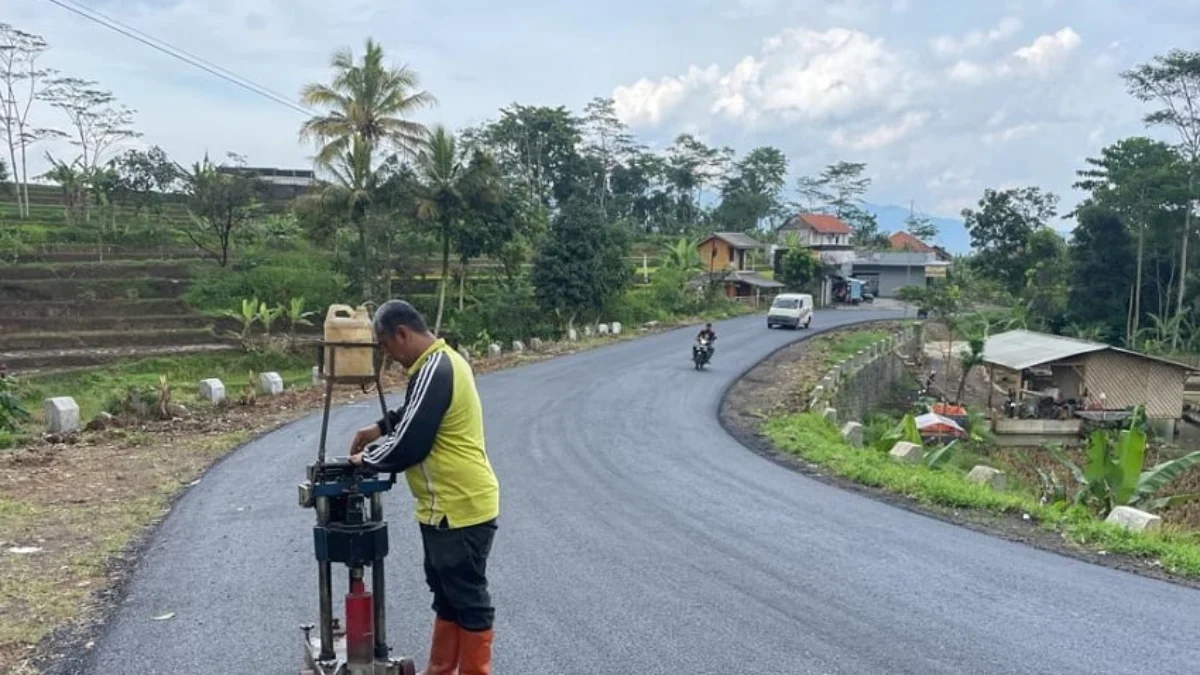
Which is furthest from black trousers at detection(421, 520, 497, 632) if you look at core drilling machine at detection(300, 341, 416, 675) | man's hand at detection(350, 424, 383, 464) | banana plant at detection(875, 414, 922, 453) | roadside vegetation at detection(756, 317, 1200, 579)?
banana plant at detection(875, 414, 922, 453)

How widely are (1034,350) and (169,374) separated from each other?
25.0 m

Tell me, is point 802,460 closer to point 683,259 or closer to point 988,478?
point 988,478

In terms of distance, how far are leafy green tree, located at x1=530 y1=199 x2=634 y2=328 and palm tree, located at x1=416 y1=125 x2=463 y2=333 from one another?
11.6ft

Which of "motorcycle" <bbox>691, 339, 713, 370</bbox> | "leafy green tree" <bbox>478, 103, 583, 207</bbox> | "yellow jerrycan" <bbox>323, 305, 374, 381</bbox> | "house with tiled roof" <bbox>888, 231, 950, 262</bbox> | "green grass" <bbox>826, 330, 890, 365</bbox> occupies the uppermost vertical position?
"leafy green tree" <bbox>478, 103, 583, 207</bbox>

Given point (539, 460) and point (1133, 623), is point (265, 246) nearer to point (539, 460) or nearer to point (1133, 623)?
point (539, 460)

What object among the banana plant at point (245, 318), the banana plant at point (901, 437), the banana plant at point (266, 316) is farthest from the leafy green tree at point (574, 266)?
the banana plant at point (901, 437)

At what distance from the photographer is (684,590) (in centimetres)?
598

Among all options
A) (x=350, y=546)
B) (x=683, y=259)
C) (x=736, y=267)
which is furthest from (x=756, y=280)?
(x=350, y=546)

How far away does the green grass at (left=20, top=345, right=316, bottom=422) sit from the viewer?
20953 mm

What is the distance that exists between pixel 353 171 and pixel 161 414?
1741 cm

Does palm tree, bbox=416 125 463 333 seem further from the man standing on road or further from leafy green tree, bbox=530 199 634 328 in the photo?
the man standing on road

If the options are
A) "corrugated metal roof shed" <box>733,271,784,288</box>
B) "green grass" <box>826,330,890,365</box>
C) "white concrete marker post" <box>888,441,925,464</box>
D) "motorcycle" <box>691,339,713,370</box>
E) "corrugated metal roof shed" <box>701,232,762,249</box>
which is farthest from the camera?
"corrugated metal roof shed" <box>701,232,762,249</box>

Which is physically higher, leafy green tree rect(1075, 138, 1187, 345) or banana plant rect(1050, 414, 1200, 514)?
leafy green tree rect(1075, 138, 1187, 345)

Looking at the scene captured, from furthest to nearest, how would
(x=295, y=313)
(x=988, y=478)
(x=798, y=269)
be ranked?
1. (x=798, y=269)
2. (x=295, y=313)
3. (x=988, y=478)
